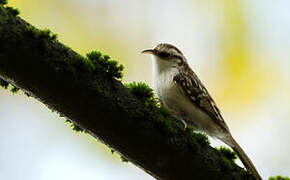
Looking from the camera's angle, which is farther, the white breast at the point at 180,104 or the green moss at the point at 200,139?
the white breast at the point at 180,104

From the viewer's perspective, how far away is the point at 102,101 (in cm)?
209

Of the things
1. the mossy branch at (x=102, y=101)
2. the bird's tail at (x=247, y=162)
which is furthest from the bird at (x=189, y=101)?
the mossy branch at (x=102, y=101)

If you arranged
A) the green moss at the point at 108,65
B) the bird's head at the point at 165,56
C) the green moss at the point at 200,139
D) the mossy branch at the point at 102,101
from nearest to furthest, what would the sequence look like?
1. the mossy branch at the point at 102,101
2. the green moss at the point at 108,65
3. the green moss at the point at 200,139
4. the bird's head at the point at 165,56

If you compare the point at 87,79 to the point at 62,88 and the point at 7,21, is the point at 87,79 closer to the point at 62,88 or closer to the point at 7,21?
the point at 62,88

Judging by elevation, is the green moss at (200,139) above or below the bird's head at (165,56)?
below

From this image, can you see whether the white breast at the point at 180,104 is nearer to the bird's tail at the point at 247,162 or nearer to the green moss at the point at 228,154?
the bird's tail at the point at 247,162

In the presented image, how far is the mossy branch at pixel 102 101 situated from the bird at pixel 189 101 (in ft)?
2.61

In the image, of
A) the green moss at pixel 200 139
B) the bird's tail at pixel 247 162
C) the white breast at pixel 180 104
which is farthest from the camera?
the white breast at pixel 180 104

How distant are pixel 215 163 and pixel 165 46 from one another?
1.59m

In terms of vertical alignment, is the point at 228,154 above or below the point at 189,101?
below

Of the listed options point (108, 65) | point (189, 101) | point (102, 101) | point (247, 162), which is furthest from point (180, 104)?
point (102, 101)

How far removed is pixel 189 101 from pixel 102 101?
139 cm

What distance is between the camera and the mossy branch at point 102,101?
191 cm

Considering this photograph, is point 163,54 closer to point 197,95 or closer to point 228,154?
point 197,95
